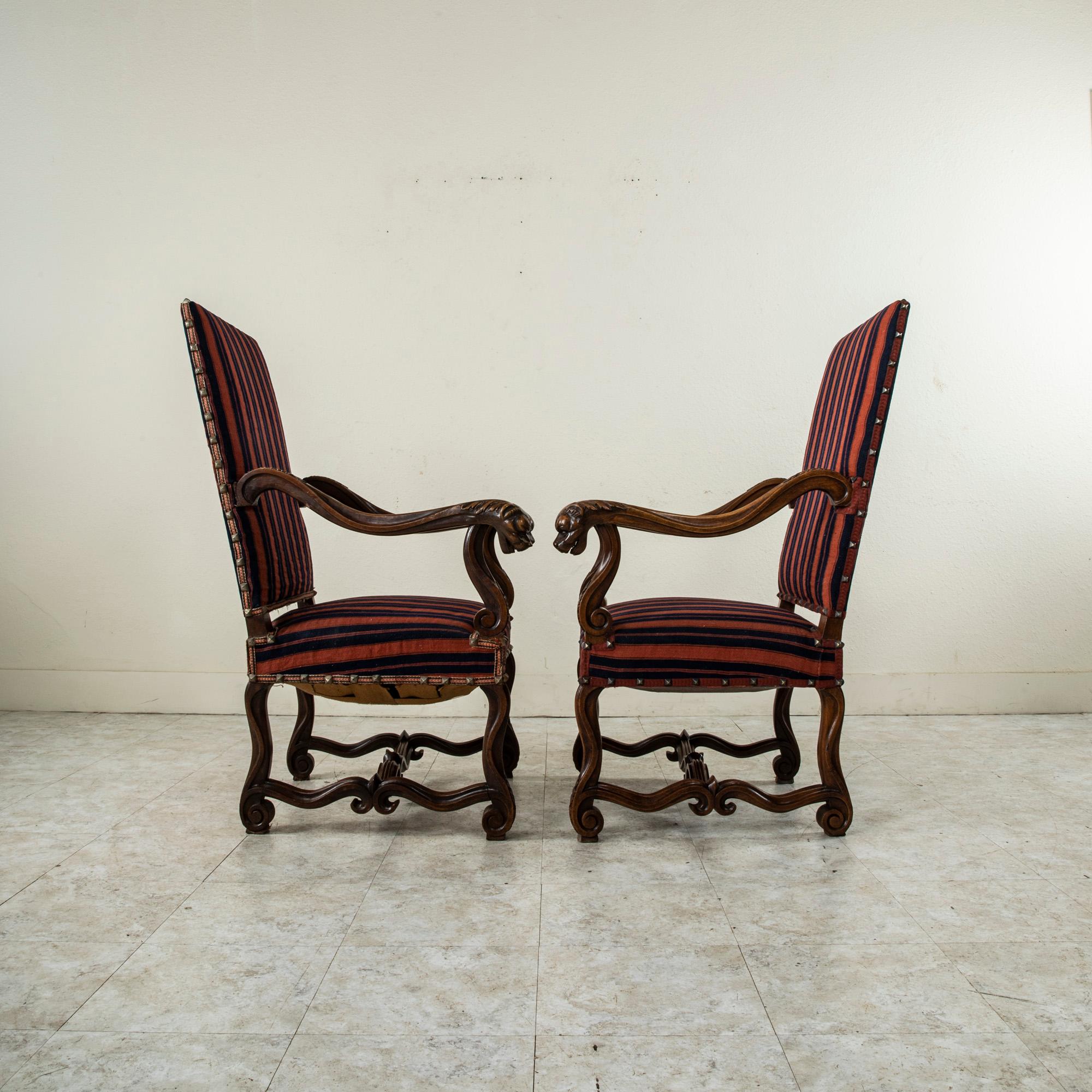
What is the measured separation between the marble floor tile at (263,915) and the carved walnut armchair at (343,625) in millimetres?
285

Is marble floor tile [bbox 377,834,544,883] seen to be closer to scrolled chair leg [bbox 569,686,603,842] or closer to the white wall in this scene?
scrolled chair leg [bbox 569,686,603,842]

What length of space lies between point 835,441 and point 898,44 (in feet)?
6.28

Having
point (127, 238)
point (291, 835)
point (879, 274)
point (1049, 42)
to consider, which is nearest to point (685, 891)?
point (291, 835)

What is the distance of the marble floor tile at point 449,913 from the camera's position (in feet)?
4.78

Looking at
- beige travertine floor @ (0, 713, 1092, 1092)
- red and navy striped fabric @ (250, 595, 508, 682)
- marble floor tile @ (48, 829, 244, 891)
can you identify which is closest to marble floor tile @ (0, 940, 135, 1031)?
beige travertine floor @ (0, 713, 1092, 1092)

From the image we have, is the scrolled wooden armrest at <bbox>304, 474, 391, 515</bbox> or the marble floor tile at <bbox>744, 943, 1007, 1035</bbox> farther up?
the scrolled wooden armrest at <bbox>304, 474, 391, 515</bbox>

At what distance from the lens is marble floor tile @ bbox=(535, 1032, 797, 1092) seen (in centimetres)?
107

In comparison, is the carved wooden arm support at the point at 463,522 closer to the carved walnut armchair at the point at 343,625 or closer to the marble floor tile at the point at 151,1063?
the carved walnut armchair at the point at 343,625

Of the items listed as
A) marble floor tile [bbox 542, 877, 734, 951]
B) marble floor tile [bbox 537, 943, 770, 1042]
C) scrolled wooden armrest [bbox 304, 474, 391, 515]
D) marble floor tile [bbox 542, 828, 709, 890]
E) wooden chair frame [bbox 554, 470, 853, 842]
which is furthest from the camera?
scrolled wooden armrest [bbox 304, 474, 391, 515]

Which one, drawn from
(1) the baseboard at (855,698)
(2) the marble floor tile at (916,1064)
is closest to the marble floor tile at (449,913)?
(2) the marble floor tile at (916,1064)

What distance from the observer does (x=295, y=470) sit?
3.09m

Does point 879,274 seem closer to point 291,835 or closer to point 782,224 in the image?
point 782,224

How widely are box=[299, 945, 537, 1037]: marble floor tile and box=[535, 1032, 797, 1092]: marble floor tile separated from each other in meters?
0.08

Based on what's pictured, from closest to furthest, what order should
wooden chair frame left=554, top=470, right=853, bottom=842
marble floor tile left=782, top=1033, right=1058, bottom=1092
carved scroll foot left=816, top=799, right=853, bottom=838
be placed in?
marble floor tile left=782, top=1033, right=1058, bottom=1092 < wooden chair frame left=554, top=470, right=853, bottom=842 < carved scroll foot left=816, top=799, right=853, bottom=838
